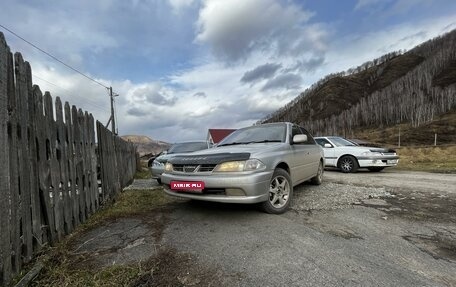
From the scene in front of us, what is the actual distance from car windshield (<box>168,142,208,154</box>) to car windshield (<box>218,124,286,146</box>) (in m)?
4.42

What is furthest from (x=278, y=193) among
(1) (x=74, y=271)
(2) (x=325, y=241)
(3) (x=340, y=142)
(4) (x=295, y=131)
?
(3) (x=340, y=142)

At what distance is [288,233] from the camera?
3609 mm

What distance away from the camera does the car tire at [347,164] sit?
11086mm

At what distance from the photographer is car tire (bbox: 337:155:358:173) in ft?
36.4

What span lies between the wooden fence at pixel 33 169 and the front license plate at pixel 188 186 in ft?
4.66

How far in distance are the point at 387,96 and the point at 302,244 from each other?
11183 centimetres

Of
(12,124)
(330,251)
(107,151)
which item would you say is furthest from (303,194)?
(12,124)

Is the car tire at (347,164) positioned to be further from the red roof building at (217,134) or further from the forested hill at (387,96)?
the forested hill at (387,96)

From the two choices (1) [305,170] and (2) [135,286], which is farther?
(1) [305,170]

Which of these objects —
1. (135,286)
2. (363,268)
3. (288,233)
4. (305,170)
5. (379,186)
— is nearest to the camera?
(135,286)

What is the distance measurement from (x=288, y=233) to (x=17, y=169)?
3.07 m

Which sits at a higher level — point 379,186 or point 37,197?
point 37,197

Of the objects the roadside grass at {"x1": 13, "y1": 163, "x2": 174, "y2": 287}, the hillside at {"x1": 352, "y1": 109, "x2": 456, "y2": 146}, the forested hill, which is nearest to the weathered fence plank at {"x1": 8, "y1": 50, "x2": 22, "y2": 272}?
the roadside grass at {"x1": 13, "y1": 163, "x2": 174, "y2": 287}

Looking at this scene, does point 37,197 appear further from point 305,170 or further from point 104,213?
point 305,170
